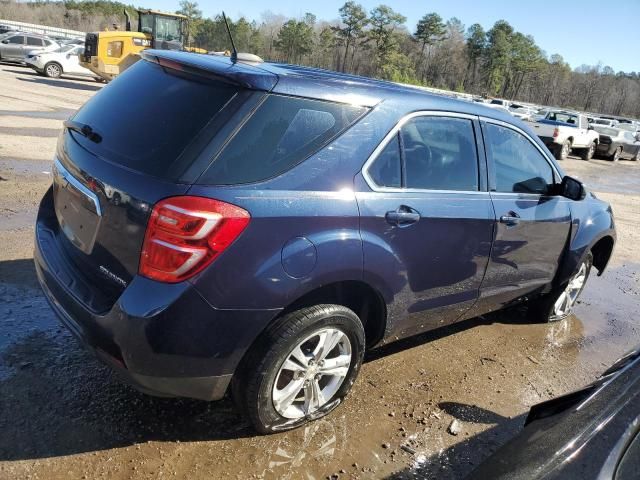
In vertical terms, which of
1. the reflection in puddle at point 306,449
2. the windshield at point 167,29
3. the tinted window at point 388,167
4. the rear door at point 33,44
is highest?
the windshield at point 167,29

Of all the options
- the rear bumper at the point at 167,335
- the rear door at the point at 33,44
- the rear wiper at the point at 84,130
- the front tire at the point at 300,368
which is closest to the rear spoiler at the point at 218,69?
the rear wiper at the point at 84,130

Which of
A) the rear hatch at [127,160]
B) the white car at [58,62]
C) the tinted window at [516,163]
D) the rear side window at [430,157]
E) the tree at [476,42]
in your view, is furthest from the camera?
the tree at [476,42]

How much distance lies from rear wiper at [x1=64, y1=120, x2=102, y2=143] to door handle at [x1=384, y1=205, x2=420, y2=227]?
156cm

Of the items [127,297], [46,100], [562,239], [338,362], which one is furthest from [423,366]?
[46,100]

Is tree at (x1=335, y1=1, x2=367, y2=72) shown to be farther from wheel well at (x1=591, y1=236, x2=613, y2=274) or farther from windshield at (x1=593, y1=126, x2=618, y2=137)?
wheel well at (x1=591, y1=236, x2=613, y2=274)

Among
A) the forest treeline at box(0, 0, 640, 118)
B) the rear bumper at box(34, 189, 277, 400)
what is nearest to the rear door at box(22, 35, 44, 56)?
the forest treeline at box(0, 0, 640, 118)

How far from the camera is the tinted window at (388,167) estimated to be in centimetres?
293

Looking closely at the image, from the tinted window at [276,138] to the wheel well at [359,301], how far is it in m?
0.66

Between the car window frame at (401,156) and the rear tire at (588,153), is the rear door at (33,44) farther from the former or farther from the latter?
the car window frame at (401,156)

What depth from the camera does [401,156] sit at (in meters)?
3.10

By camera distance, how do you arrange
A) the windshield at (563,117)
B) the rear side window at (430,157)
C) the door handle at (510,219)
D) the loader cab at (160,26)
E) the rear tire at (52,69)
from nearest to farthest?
the rear side window at (430,157), the door handle at (510,219), the windshield at (563,117), the loader cab at (160,26), the rear tire at (52,69)

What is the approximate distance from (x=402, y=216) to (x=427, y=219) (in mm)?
222

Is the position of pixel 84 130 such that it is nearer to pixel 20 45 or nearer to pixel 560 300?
pixel 560 300

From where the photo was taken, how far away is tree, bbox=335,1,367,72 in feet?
219
